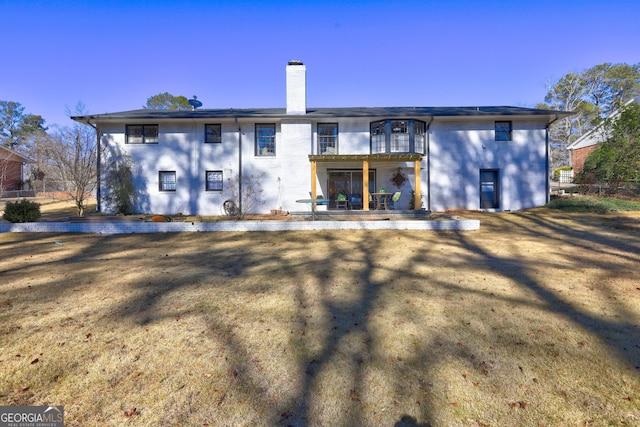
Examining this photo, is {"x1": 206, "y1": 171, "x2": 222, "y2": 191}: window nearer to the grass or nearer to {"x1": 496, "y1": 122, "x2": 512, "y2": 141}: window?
{"x1": 496, "y1": 122, "x2": 512, "y2": 141}: window

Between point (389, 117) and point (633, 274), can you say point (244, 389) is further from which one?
point (389, 117)

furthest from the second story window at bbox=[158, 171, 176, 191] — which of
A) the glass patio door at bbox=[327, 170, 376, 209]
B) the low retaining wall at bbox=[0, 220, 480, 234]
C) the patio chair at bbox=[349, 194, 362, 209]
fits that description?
the patio chair at bbox=[349, 194, 362, 209]

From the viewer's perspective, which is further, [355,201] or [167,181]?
[167,181]

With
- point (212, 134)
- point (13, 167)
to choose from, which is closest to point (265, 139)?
point (212, 134)

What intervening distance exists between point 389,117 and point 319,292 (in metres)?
12.8

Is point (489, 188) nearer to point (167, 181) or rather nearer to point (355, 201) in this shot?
point (355, 201)

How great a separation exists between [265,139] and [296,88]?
3.07 m

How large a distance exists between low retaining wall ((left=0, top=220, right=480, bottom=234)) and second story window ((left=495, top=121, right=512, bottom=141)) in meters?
8.25

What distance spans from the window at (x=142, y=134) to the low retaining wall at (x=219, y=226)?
7.03m

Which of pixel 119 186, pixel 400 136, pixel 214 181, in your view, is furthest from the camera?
pixel 214 181

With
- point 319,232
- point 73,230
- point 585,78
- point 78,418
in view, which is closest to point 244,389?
point 78,418

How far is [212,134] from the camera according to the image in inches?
643

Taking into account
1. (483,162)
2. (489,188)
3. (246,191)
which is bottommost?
(246,191)

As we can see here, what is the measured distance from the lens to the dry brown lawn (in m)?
2.45
